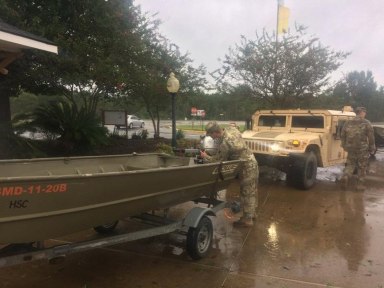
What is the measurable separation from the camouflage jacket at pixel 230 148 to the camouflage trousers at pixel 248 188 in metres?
0.15

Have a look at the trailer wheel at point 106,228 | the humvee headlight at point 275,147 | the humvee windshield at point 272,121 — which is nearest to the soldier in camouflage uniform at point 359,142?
the humvee windshield at point 272,121

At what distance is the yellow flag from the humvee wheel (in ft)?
24.0

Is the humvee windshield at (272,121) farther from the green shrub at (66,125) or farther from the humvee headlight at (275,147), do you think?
the green shrub at (66,125)

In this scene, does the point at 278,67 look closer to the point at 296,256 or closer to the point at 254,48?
the point at 254,48

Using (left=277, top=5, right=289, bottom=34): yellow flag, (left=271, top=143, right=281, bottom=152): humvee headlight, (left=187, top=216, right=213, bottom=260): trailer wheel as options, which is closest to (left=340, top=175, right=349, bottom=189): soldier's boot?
(left=271, top=143, right=281, bottom=152): humvee headlight

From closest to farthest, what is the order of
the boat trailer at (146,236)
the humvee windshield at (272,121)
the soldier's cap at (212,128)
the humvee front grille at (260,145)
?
the boat trailer at (146,236) → the soldier's cap at (212,128) → the humvee front grille at (260,145) → the humvee windshield at (272,121)

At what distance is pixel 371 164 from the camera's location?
12.3 m

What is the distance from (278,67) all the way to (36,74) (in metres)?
7.98

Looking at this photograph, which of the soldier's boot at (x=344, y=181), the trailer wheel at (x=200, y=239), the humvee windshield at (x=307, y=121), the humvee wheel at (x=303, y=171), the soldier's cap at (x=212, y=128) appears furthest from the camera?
the humvee windshield at (x=307, y=121)

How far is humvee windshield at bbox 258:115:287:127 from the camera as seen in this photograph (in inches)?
370

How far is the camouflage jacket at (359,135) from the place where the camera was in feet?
27.2

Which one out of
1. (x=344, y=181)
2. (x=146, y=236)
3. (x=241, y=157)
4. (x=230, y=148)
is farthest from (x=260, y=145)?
(x=146, y=236)

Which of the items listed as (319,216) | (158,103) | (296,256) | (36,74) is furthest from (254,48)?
(296,256)

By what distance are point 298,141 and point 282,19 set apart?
790 cm
